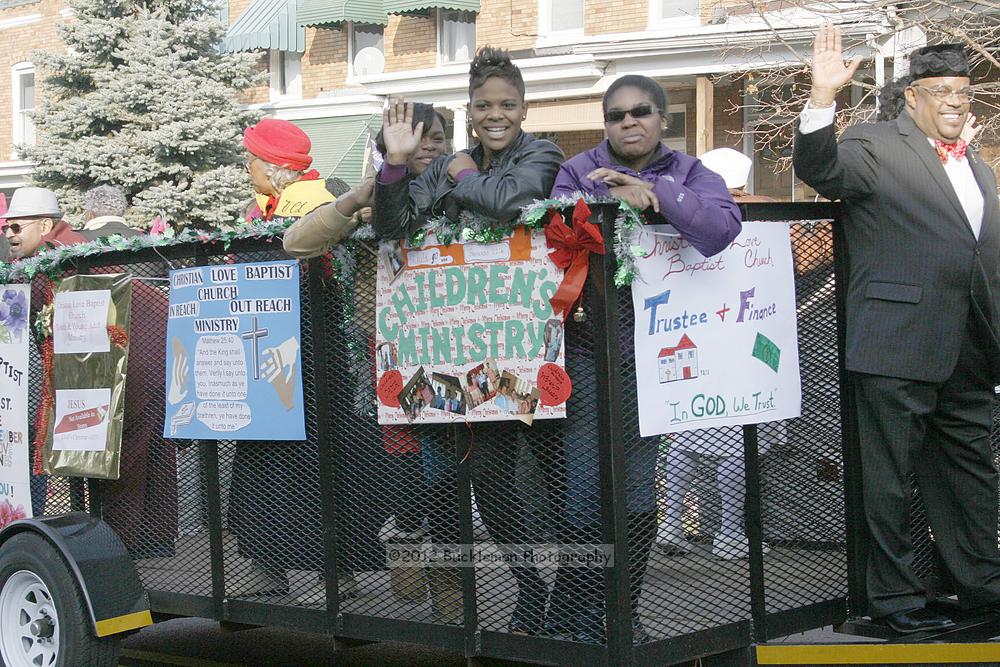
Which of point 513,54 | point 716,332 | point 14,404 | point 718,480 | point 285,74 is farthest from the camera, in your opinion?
point 285,74

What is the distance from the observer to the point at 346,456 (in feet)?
14.8

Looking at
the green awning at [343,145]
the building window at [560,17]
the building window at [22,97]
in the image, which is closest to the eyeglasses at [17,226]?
the green awning at [343,145]

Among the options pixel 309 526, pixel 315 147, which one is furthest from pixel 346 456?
pixel 315 147

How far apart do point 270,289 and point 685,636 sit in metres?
1.90

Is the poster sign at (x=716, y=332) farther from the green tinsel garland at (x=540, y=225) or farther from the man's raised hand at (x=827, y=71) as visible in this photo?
the man's raised hand at (x=827, y=71)

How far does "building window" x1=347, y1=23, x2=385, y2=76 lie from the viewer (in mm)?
23359

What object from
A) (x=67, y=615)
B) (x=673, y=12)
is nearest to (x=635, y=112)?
(x=67, y=615)

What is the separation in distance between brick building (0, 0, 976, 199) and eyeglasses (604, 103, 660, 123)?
10005mm

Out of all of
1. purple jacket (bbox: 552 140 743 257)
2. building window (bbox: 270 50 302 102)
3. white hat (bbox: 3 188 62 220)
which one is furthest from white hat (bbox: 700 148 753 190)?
building window (bbox: 270 50 302 102)

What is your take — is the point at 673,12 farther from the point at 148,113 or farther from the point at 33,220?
the point at 33,220

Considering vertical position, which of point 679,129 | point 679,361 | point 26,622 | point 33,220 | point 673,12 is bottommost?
point 26,622

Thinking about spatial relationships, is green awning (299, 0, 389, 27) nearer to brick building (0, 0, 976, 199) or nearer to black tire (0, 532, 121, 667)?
brick building (0, 0, 976, 199)

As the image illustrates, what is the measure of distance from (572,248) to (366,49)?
2056cm

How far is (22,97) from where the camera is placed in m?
28.7
